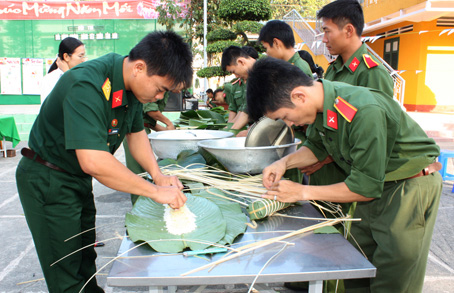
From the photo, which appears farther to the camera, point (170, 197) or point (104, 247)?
point (104, 247)

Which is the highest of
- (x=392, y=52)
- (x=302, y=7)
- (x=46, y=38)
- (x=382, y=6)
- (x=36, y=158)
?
(x=302, y=7)

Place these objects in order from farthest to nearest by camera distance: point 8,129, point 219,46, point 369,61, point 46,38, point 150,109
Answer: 1. point 46,38
2. point 219,46
3. point 8,129
4. point 150,109
5. point 369,61

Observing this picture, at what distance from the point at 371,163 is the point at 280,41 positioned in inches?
78.0

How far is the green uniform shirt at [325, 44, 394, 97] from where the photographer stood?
2031mm

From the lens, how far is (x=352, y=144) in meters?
1.32

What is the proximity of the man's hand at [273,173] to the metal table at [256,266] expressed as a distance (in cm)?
37

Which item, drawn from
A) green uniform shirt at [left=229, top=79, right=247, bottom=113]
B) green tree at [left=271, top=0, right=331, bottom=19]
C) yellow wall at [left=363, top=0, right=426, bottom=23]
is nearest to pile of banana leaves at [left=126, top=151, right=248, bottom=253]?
green uniform shirt at [left=229, top=79, right=247, bottom=113]

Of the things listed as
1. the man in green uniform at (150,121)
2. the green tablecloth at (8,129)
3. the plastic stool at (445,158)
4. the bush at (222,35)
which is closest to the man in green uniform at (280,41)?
the man in green uniform at (150,121)

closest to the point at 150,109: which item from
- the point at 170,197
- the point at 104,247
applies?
the point at 104,247

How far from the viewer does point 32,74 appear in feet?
43.3

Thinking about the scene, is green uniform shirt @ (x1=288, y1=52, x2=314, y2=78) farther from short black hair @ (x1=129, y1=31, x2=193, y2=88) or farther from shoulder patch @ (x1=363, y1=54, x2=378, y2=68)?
short black hair @ (x1=129, y1=31, x2=193, y2=88)

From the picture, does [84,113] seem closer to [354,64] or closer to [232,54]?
[354,64]

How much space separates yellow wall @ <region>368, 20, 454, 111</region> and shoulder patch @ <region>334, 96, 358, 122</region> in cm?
1061

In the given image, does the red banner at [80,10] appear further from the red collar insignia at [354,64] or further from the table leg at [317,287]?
the table leg at [317,287]
